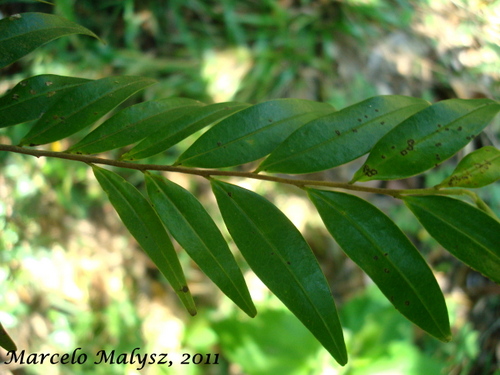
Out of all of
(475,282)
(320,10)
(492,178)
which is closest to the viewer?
(492,178)

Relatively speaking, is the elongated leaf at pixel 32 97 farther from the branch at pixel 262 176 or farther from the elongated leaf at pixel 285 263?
the elongated leaf at pixel 285 263

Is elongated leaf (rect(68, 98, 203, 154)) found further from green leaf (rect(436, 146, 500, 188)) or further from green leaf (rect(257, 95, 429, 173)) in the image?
green leaf (rect(436, 146, 500, 188))

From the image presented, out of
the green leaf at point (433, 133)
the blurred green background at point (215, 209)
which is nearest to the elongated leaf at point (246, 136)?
the green leaf at point (433, 133)

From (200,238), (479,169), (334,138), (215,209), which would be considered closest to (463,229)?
(479,169)

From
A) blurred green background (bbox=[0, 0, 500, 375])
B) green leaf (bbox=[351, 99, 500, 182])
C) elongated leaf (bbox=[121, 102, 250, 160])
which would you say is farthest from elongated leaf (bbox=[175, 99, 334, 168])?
blurred green background (bbox=[0, 0, 500, 375])

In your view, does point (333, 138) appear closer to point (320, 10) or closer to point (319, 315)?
point (319, 315)

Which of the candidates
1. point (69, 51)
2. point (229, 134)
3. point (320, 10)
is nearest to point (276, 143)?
point (229, 134)
